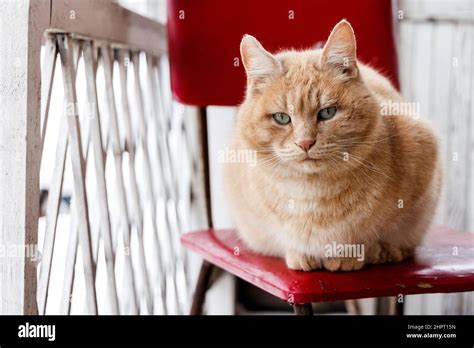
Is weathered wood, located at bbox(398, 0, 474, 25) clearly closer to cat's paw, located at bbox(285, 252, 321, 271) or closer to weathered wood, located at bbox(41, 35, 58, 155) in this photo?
cat's paw, located at bbox(285, 252, 321, 271)

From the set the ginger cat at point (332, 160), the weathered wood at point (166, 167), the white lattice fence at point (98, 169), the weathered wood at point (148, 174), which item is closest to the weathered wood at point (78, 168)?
the white lattice fence at point (98, 169)

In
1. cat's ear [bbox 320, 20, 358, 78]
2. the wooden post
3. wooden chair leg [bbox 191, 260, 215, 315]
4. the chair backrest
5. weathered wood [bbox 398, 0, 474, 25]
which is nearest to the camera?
the wooden post

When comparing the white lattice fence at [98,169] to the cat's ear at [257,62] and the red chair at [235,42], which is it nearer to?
the red chair at [235,42]

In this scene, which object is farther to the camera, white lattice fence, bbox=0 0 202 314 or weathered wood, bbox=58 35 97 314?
weathered wood, bbox=58 35 97 314

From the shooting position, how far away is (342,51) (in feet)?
3.26

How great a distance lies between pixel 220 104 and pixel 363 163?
1.34ft

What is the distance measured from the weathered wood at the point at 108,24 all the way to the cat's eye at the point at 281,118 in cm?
36

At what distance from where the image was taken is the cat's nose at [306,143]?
986mm

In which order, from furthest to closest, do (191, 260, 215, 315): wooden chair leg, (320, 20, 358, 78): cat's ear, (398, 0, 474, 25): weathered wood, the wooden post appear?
(398, 0, 474, 25): weathered wood
(191, 260, 215, 315): wooden chair leg
(320, 20, 358, 78): cat's ear
the wooden post

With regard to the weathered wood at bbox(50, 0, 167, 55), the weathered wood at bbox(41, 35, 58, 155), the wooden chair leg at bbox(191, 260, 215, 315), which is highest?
the weathered wood at bbox(50, 0, 167, 55)

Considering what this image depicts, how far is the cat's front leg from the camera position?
1.06 m

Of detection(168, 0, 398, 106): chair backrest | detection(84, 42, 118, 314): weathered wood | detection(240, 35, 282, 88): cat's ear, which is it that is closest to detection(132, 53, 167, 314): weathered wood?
detection(168, 0, 398, 106): chair backrest
